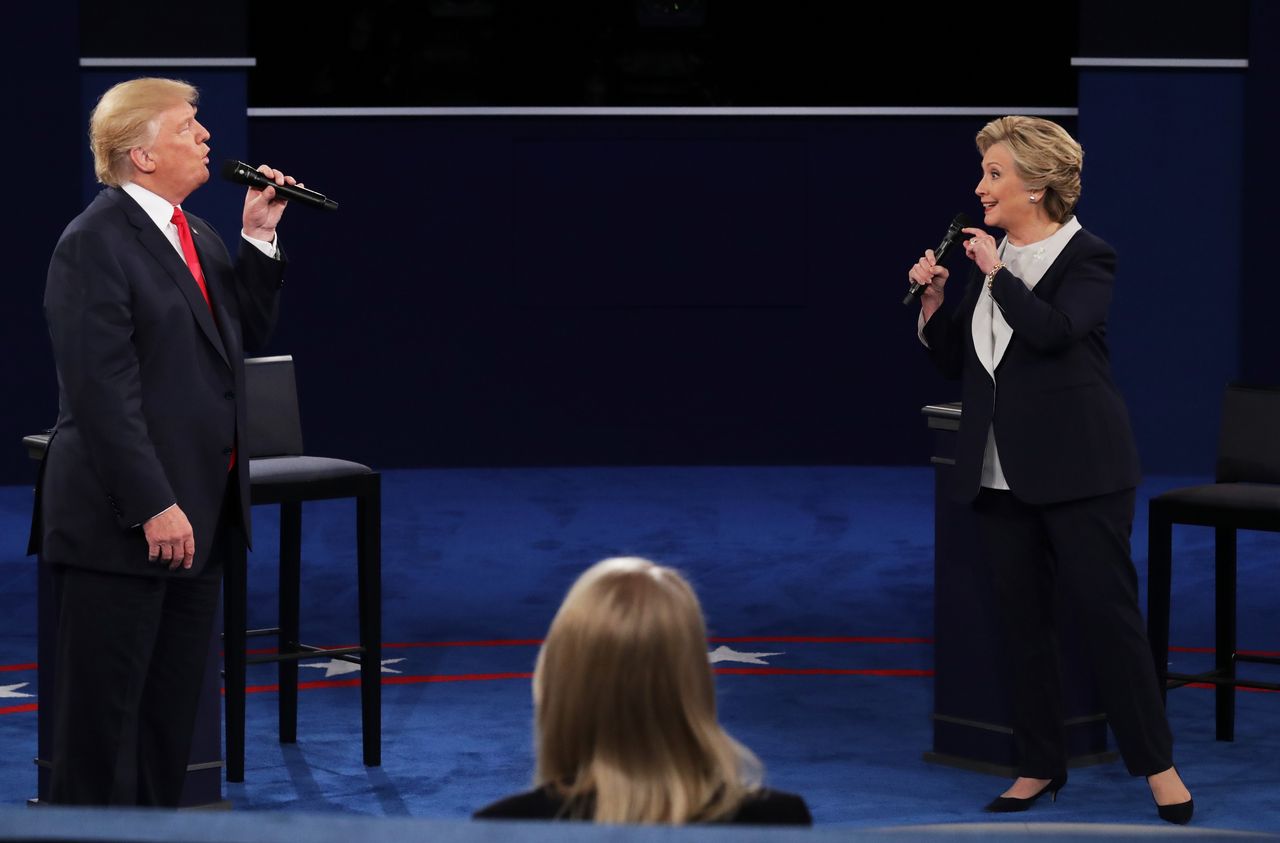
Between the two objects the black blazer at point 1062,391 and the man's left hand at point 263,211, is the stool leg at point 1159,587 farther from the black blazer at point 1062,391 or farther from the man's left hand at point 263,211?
the man's left hand at point 263,211

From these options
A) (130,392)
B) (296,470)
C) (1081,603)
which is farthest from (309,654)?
(1081,603)

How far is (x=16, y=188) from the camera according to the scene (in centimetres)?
948

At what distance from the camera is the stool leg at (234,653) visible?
4617mm

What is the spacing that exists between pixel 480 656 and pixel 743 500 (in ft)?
11.0

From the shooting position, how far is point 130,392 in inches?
138

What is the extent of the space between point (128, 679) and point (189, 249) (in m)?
0.83

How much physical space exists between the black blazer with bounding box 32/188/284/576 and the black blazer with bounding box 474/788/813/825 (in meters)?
1.80

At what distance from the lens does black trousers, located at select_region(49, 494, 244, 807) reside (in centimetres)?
358

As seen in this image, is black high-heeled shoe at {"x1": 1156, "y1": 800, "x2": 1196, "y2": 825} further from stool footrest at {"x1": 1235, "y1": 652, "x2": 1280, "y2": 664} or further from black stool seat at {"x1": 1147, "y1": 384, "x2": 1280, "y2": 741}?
stool footrest at {"x1": 1235, "y1": 652, "x2": 1280, "y2": 664}

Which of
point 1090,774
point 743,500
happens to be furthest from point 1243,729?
point 743,500

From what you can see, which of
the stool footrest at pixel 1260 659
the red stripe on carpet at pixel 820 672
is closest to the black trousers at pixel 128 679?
the red stripe on carpet at pixel 820 672

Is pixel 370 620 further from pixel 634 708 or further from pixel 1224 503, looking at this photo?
pixel 634 708

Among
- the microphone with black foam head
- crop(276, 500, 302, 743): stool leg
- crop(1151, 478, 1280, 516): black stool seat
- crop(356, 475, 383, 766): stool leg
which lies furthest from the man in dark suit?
crop(1151, 478, 1280, 516): black stool seat

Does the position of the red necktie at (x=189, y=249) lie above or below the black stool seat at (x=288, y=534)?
above
